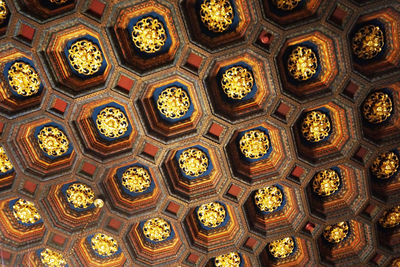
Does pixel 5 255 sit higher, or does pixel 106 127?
pixel 106 127

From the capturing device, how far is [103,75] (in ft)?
52.4

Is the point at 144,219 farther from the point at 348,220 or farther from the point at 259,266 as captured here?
the point at 348,220

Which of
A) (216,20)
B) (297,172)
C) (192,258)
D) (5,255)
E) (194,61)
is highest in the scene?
(216,20)

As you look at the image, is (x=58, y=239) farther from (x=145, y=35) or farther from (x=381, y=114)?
(x=381, y=114)

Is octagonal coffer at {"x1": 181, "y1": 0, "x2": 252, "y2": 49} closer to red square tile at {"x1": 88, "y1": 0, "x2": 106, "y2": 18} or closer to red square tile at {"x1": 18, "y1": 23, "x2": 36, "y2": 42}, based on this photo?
red square tile at {"x1": 88, "y1": 0, "x2": 106, "y2": 18}

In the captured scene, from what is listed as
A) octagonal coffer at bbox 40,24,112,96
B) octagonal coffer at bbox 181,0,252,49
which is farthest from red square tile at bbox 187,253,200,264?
octagonal coffer at bbox 181,0,252,49

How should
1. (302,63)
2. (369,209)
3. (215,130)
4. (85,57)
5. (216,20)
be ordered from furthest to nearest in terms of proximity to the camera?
(369,209), (215,130), (302,63), (85,57), (216,20)

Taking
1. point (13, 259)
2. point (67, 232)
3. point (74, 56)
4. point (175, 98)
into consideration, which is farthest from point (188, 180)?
point (13, 259)

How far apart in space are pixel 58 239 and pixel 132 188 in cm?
335

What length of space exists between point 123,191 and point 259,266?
585 cm

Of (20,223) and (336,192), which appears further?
(20,223)

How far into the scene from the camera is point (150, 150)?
55.8 feet

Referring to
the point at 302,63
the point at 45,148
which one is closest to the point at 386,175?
the point at 302,63

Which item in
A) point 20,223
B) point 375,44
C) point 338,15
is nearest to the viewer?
point 338,15
